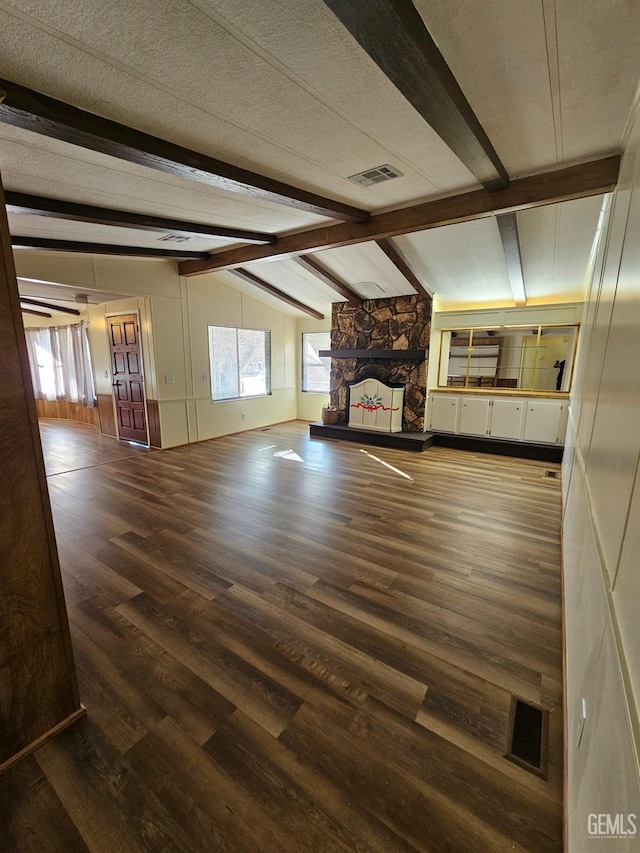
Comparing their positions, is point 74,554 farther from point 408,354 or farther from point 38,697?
point 408,354

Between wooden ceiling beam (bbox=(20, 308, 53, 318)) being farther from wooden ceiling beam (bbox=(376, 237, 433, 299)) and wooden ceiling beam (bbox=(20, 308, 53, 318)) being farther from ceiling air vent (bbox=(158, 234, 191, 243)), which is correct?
wooden ceiling beam (bbox=(376, 237, 433, 299))

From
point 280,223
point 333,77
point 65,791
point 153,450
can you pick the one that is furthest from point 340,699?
point 153,450

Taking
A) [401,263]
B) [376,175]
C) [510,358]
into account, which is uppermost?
[376,175]

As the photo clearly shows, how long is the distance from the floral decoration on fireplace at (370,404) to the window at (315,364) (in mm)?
1847

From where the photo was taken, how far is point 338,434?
21.8ft

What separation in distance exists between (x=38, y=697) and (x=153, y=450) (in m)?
4.74

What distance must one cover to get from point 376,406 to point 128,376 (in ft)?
14.5

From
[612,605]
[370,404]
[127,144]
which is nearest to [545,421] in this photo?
[370,404]

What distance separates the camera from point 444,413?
626cm

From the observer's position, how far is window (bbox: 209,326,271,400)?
6.71 m

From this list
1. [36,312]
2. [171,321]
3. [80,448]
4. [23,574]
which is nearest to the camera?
[23,574]

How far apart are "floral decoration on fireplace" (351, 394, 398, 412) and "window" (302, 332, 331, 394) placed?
6.06 ft

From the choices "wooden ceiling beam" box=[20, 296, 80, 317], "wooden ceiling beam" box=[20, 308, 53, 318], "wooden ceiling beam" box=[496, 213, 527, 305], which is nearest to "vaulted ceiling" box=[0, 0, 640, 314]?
"wooden ceiling beam" box=[496, 213, 527, 305]

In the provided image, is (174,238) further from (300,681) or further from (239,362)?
(300,681)
